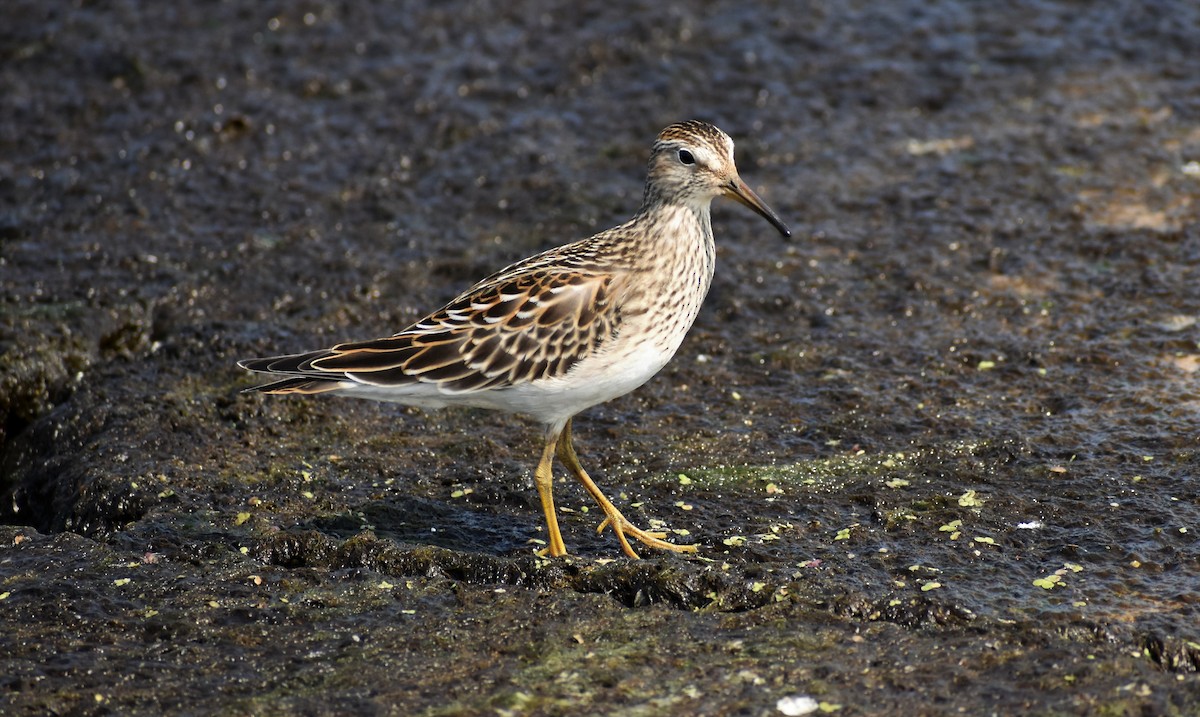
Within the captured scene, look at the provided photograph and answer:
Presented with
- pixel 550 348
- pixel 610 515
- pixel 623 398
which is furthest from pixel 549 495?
pixel 623 398

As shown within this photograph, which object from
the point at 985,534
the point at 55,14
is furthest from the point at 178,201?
the point at 985,534

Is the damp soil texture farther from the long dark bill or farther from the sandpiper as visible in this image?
Result: the long dark bill

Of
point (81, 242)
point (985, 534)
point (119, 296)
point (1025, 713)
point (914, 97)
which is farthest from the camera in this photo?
point (914, 97)

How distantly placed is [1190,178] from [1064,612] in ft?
15.6

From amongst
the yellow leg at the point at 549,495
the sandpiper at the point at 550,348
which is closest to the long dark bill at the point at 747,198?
the sandpiper at the point at 550,348

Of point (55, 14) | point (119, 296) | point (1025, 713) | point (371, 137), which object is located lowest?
point (1025, 713)

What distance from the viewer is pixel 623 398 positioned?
24.1 feet

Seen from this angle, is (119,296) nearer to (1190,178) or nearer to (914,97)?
(914,97)

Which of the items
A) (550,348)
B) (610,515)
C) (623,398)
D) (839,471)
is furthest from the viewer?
(623,398)

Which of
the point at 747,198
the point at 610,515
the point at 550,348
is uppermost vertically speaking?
the point at 747,198

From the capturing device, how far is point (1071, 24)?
1105cm

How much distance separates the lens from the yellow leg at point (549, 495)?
235 inches

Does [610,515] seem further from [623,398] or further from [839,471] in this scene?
[623,398]

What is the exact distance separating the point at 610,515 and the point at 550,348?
2.58 feet
